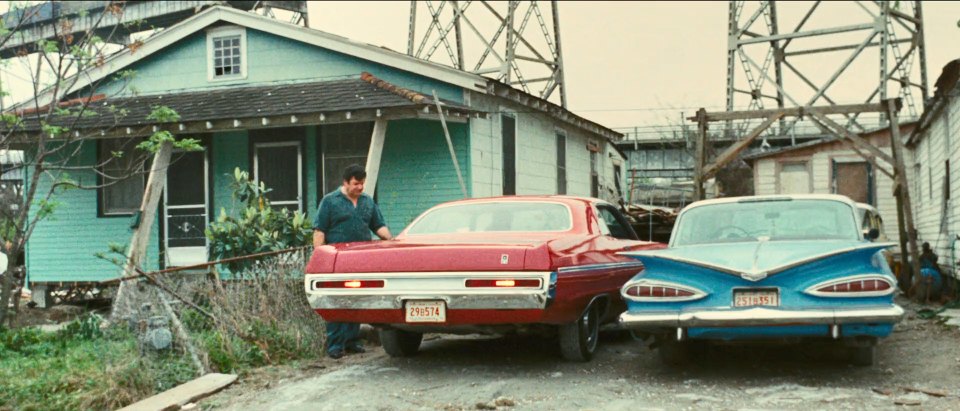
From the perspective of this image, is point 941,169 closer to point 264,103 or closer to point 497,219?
point 497,219

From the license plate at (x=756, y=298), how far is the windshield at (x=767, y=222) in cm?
117

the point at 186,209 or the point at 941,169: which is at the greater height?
the point at 941,169

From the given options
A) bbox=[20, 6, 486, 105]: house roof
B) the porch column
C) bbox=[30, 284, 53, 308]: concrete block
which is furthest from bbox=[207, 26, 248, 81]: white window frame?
bbox=[30, 284, 53, 308]: concrete block

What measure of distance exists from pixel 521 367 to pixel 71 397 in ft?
11.2

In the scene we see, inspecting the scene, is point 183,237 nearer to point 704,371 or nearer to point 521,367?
point 521,367

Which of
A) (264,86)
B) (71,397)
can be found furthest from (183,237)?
(71,397)

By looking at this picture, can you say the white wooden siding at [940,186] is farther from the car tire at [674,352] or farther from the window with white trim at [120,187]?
the window with white trim at [120,187]

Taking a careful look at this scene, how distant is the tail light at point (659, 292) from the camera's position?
6602 mm

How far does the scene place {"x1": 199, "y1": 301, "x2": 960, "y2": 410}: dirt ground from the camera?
6.14 m

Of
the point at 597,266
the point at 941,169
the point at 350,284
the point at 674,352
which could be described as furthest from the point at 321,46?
the point at 941,169

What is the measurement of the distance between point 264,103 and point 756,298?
10.1 m

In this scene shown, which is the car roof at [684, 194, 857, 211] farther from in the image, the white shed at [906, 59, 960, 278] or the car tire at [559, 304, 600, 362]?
the white shed at [906, 59, 960, 278]

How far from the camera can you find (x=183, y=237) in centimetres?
1596

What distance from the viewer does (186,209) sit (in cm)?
1605
